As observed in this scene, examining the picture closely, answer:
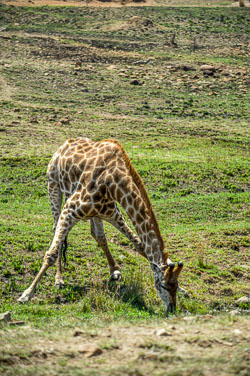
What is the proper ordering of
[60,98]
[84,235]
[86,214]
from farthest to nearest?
[60,98] < [84,235] < [86,214]

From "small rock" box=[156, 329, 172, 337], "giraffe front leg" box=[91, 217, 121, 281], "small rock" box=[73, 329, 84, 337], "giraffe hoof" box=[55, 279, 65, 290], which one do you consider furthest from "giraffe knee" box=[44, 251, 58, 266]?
"small rock" box=[156, 329, 172, 337]

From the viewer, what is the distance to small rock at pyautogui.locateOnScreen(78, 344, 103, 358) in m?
5.87

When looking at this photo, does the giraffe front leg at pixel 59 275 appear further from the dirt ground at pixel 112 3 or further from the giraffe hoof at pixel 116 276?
the dirt ground at pixel 112 3

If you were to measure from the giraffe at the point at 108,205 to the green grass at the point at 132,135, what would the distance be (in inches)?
21.6

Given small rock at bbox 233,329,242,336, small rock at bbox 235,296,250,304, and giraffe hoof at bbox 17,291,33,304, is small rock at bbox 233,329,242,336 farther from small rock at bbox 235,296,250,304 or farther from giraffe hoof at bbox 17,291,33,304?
giraffe hoof at bbox 17,291,33,304

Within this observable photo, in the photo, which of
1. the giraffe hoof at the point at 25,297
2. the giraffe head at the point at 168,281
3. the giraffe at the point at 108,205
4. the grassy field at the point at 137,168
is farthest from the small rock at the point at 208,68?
the giraffe hoof at the point at 25,297

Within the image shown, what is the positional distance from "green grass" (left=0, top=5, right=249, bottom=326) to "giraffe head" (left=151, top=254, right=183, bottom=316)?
0.37 m

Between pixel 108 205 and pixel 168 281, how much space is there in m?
2.08

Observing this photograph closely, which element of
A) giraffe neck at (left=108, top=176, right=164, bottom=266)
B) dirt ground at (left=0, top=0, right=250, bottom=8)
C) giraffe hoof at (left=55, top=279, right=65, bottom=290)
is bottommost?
giraffe hoof at (left=55, top=279, right=65, bottom=290)

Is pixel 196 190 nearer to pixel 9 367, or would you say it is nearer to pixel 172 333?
pixel 172 333

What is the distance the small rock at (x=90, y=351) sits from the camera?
5866 mm

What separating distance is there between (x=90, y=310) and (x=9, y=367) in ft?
10.1

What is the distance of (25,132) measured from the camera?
21953 mm

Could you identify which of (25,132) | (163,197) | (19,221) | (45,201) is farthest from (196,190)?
(25,132)
